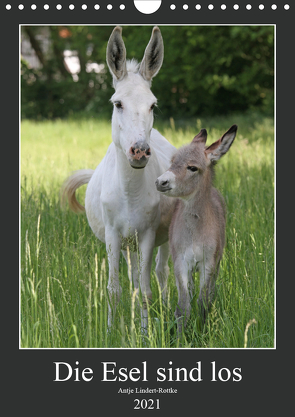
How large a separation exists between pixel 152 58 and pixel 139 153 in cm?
85

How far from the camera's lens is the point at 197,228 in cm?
329

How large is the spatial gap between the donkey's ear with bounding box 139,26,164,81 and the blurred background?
6560 mm

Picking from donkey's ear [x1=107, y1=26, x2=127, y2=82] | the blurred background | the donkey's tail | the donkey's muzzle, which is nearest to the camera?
→ the donkey's muzzle

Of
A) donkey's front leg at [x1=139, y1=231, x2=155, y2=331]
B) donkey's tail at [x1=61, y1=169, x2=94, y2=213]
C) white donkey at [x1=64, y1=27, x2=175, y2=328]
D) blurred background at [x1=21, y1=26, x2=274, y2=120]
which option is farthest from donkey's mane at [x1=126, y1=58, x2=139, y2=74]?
blurred background at [x1=21, y1=26, x2=274, y2=120]

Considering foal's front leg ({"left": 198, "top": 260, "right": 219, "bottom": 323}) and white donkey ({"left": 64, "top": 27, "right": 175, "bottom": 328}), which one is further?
foal's front leg ({"left": 198, "top": 260, "right": 219, "bottom": 323})

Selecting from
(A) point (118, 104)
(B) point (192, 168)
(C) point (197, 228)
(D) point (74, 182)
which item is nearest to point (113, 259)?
(C) point (197, 228)

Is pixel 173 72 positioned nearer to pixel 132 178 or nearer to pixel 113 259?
pixel 132 178

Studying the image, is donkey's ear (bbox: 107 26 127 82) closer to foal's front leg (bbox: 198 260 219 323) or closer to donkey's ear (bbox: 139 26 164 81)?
donkey's ear (bbox: 139 26 164 81)

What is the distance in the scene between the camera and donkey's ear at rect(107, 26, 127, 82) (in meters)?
3.20

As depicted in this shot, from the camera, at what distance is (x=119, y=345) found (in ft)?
9.91
